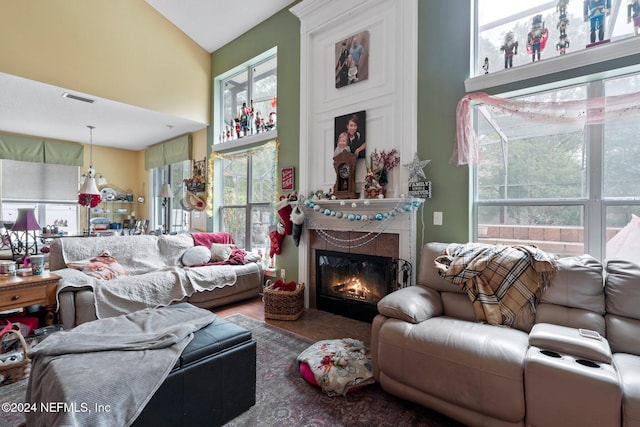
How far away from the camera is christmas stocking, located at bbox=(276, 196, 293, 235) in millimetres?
3628

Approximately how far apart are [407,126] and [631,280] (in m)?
1.91

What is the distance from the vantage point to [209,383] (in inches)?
59.5

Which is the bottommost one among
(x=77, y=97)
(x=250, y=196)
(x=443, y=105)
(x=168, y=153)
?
(x=250, y=196)

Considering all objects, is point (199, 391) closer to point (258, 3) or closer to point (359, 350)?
point (359, 350)

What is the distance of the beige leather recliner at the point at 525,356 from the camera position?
1293mm

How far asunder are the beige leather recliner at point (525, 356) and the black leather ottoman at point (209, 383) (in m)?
0.85

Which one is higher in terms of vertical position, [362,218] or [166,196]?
[166,196]

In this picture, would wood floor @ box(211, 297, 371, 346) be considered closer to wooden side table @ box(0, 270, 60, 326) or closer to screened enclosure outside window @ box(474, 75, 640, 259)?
screened enclosure outside window @ box(474, 75, 640, 259)

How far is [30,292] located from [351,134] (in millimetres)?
3139

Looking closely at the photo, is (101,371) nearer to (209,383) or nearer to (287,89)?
(209,383)

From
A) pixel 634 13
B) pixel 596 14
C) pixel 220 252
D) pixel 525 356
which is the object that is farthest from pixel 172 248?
pixel 634 13

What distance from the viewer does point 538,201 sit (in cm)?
236

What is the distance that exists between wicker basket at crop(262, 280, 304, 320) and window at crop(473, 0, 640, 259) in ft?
6.23

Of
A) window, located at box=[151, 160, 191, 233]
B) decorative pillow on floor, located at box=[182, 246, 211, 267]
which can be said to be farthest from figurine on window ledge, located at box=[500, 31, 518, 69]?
window, located at box=[151, 160, 191, 233]
